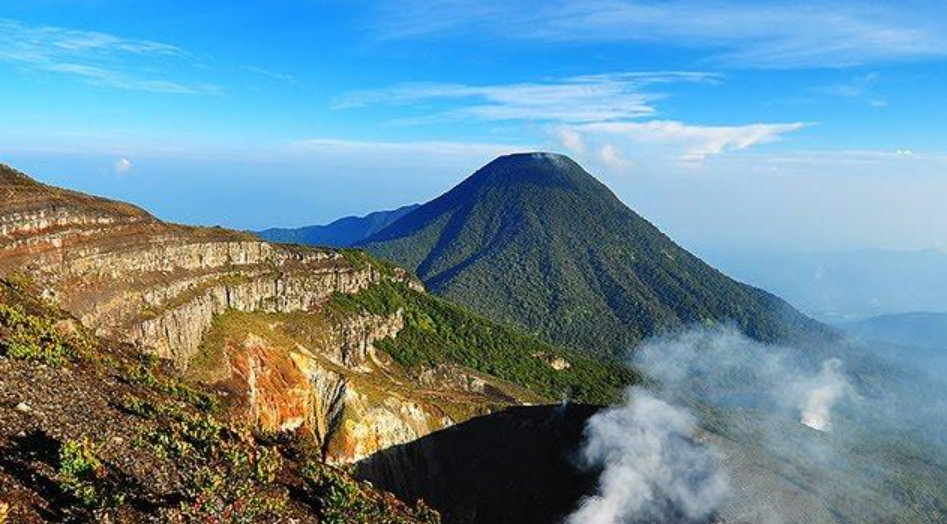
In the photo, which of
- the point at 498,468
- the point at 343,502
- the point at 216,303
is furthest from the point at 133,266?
the point at 343,502

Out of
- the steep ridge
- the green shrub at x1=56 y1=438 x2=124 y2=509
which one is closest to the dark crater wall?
the steep ridge

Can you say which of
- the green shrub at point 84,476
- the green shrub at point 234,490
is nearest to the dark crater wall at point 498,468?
the green shrub at point 234,490

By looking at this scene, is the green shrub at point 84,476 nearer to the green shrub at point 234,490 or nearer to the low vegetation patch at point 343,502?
the green shrub at point 234,490

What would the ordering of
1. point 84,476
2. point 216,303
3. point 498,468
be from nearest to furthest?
point 84,476 < point 498,468 < point 216,303

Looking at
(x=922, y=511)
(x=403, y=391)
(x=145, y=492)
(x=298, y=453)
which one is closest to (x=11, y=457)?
(x=145, y=492)

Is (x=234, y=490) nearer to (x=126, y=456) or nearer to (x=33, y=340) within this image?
(x=126, y=456)

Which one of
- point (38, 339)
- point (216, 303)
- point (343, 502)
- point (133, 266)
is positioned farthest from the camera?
point (216, 303)
